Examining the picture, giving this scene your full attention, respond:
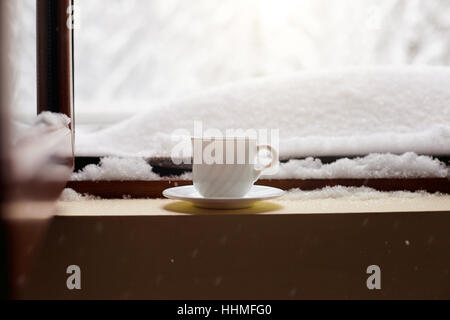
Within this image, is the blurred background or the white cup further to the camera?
the blurred background

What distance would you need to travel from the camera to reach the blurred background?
831 millimetres

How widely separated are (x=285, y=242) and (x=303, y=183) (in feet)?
0.60

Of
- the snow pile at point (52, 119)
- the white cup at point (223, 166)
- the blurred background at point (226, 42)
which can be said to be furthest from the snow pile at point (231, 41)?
the white cup at point (223, 166)

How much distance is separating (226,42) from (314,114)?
0.22 meters

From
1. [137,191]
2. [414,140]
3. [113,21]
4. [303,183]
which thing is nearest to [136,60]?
[113,21]

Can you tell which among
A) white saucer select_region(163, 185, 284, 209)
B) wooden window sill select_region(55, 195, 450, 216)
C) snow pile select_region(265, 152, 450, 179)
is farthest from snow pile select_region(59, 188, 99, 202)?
snow pile select_region(265, 152, 450, 179)

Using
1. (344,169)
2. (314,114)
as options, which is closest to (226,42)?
(314,114)

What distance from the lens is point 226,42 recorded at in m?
0.85

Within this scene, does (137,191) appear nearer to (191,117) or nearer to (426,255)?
(191,117)

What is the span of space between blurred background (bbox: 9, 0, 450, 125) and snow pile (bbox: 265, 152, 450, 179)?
0.68 feet

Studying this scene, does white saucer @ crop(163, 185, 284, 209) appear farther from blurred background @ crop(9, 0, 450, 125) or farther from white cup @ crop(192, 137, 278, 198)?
blurred background @ crop(9, 0, 450, 125)

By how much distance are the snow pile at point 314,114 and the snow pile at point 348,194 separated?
0.07 meters

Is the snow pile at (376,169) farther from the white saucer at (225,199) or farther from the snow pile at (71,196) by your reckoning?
the snow pile at (71,196)

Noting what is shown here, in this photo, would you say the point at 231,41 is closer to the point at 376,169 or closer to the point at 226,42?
the point at 226,42
